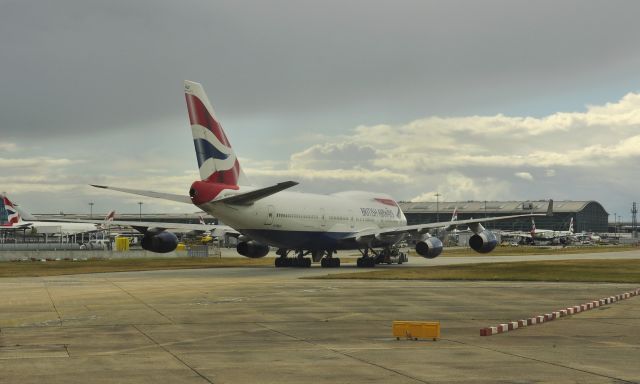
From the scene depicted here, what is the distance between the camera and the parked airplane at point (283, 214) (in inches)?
1687

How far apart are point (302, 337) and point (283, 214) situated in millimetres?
31384

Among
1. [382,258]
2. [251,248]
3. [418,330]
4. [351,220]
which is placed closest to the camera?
[418,330]

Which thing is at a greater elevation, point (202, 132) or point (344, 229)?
point (202, 132)

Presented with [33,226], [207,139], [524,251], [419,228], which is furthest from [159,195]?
[33,226]

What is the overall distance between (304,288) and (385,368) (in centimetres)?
1982

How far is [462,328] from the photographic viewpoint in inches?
767

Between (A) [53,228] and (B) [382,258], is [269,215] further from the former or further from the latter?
(A) [53,228]

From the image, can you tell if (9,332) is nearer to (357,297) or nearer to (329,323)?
(329,323)

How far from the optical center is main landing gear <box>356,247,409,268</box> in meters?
58.3

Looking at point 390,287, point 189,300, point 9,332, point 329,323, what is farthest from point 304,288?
point 9,332

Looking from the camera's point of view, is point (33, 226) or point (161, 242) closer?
point (161, 242)

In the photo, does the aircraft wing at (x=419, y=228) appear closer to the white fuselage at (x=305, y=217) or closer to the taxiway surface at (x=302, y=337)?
the white fuselage at (x=305, y=217)

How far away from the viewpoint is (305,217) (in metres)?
51.8

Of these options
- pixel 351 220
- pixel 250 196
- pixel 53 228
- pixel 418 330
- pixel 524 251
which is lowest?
pixel 524 251
